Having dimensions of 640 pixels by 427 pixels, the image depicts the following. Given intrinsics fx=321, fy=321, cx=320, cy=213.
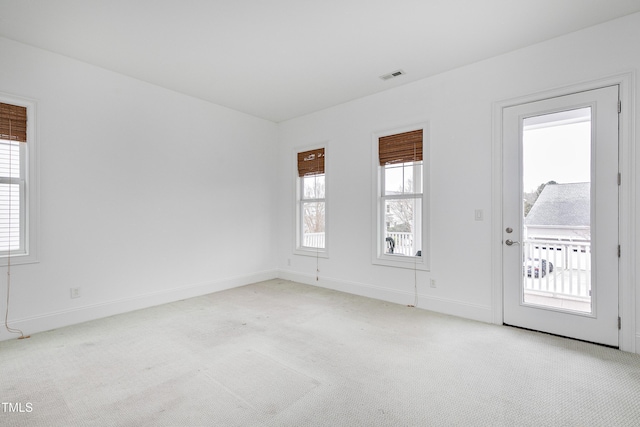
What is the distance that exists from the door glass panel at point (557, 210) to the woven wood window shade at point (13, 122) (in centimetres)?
494

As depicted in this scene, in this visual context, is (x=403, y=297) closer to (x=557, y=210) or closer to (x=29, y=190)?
(x=557, y=210)

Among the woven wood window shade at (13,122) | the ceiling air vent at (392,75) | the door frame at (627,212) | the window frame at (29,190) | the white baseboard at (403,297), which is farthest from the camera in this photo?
the ceiling air vent at (392,75)

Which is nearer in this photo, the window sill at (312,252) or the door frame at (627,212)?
the door frame at (627,212)

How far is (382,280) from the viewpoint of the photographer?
430 centimetres

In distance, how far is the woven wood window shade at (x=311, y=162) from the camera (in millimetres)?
A: 5105

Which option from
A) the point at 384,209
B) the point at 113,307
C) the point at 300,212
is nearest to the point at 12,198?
the point at 113,307

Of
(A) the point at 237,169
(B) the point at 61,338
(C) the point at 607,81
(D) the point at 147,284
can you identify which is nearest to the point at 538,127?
(C) the point at 607,81

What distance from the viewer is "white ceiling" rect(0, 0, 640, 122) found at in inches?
100

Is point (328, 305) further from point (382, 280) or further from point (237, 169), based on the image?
point (237, 169)

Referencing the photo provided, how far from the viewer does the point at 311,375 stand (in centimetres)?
231

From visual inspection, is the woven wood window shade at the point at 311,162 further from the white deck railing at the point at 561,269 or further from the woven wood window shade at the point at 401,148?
the white deck railing at the point at 561,269

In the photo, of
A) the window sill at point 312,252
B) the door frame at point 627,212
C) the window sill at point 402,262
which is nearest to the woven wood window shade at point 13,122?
the window sill at point 312,252

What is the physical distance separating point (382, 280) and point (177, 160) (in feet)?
10.5

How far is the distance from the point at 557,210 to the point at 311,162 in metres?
3.35
